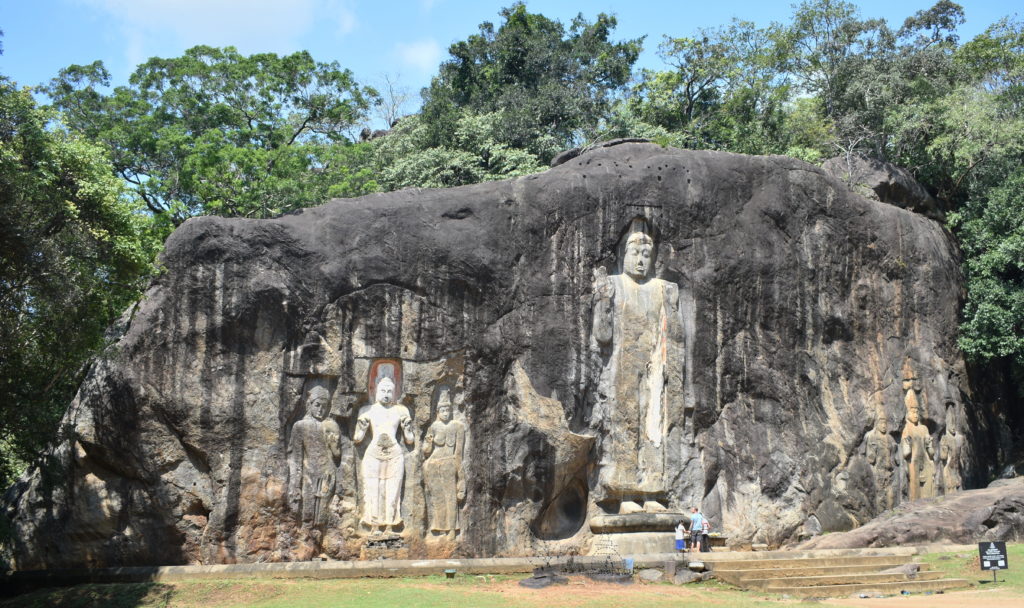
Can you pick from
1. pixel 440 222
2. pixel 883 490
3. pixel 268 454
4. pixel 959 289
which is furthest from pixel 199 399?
pixel 959 289

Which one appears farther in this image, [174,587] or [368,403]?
[368,403]

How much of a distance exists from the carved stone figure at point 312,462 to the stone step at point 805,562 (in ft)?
20.1

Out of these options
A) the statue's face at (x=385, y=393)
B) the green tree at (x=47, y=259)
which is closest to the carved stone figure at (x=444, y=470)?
the statue's face at (x=385, y=393)

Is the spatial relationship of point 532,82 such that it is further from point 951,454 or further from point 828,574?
point 828,574

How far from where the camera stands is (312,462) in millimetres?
17656

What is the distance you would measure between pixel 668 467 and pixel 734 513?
56.8 inches

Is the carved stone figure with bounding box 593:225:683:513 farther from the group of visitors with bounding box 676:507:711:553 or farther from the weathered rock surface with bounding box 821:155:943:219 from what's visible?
the weathered rock surface with bounding box 821:155:943:219

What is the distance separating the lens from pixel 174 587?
15.3m

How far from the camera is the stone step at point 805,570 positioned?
16.0m

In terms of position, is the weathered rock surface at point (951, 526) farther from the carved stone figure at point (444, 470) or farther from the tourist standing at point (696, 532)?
the carved stone figure at point (444, 470)

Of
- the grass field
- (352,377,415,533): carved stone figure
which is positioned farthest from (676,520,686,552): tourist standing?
(352,377,415,533): carved stone figure

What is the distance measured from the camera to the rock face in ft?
56.5

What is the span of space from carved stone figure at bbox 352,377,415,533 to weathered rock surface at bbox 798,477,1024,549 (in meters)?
7.05

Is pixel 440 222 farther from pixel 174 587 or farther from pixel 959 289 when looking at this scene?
pixel 959 289
